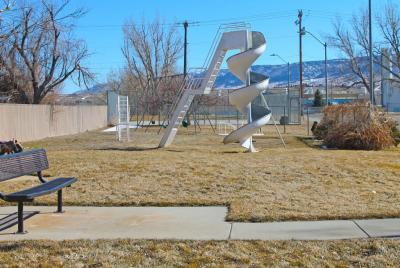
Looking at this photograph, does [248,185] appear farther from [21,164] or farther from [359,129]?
[359,129]

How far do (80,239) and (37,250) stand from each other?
638mm

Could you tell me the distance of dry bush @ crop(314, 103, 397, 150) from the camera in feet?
72.3

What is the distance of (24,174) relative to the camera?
8805 mm

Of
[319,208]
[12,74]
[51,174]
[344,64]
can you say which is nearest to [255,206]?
[319,208]

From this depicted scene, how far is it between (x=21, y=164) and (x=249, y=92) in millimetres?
12128

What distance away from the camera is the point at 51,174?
12.3m

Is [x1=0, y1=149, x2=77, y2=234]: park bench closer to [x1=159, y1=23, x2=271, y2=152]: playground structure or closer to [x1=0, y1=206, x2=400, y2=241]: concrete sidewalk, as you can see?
[x1=0, y1=206, x2=400, y2=241]: concrete sidewalk

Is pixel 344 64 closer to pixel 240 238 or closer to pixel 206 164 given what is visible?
pixel 206 164

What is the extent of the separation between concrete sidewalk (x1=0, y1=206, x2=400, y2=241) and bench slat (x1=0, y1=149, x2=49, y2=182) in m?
0.70

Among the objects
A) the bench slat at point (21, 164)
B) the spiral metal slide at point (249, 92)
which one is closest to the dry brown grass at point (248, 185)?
the bench slat at point (21, 164)

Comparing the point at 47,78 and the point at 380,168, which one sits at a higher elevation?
the point at 47,78

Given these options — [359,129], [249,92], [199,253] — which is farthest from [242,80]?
[199,253]

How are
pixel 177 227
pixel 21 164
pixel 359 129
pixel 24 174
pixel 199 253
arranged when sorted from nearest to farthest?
pixel 199 253
pixel 177 227
pixel 21 164
pixel 24 174
pixel 359 129

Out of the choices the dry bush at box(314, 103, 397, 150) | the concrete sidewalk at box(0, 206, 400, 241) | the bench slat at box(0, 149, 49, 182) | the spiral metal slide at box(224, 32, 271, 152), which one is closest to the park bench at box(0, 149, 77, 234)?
the bench slat at box(0, 149, 49, 182)
